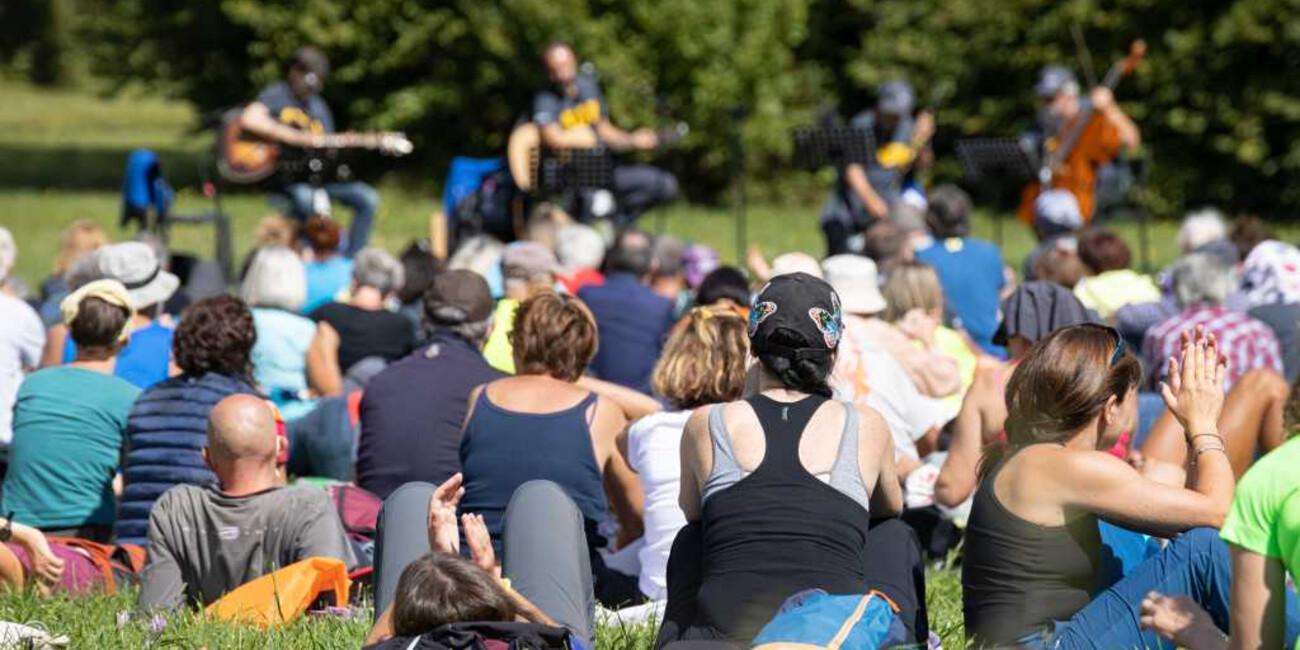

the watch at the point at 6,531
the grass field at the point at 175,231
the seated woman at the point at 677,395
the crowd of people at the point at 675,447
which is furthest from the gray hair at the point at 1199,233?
the watch at the point at 6,531

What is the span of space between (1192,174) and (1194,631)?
17.0m

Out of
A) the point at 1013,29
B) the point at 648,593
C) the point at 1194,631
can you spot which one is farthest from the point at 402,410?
the point at 1013,29

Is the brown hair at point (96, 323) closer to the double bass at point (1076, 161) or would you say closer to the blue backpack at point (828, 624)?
the blue backpack at point (828, 624)

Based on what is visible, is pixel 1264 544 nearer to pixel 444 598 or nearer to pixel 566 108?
pixel 444 598

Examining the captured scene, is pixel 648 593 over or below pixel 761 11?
below

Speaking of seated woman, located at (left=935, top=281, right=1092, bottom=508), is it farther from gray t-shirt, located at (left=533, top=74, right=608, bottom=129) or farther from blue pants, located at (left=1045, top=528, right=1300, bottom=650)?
gray t-shirt, located at (left=533, top=74, right=608, bottom=129)

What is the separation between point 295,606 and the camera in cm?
486

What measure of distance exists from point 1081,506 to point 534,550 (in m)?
1.28

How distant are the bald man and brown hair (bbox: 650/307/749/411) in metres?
1.03

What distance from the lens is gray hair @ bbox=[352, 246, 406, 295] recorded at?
8.20 m

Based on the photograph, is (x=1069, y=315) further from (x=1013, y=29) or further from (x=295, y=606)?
(x=1013, y=29)

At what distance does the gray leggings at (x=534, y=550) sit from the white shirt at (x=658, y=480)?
0.59 meters

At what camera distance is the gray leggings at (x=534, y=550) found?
173 inches

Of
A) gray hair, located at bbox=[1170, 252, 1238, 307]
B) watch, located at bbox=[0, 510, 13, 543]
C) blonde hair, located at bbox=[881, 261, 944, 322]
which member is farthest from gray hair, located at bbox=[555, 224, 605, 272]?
watch, located at bbox=[0, 510, 13, 543]
